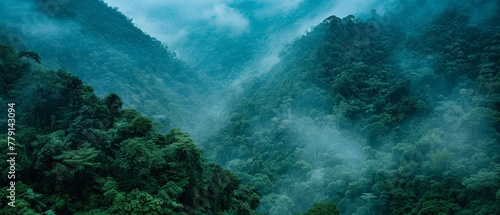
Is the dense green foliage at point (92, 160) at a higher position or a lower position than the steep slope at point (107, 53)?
lower

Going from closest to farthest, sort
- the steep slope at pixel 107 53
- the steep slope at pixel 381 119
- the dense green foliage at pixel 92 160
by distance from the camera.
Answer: the dense green foliage at pixel 92 160, the steep slope at pixel 381 119, the steep slope at pixel 107 53

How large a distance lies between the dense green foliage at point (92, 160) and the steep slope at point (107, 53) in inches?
1066

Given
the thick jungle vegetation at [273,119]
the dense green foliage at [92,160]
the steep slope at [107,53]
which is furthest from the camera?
the steep slope at [107,53]

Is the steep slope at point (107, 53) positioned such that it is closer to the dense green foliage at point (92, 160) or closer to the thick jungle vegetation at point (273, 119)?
the thick jungle vegetation at point (273, 119)

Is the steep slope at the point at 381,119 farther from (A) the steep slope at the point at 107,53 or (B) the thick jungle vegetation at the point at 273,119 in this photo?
(A) the steep slope at the point at 107,53

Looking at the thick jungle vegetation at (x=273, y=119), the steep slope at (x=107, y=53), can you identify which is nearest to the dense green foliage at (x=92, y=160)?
the thick jungle vegetation at (x=273, y=119)

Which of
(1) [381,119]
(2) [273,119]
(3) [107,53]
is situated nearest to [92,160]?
(2) [273,119]

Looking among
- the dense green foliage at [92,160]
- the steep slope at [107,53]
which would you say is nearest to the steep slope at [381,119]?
the steep slope at [107,53]

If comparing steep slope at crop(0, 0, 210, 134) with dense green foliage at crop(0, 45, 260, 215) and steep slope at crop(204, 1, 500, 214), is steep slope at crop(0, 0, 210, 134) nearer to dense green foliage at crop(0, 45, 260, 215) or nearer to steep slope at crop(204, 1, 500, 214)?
steep slope at crop(204, 1, 500, 214)

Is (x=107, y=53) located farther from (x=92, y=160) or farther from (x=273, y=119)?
(x=92, y=160)

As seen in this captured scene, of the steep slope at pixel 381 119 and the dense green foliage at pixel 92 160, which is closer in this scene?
the dense green foliage at pixel 92 160

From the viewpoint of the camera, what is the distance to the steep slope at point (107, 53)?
4838 cm

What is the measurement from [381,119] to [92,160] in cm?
3512

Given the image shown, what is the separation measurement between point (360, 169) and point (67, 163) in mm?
28077
